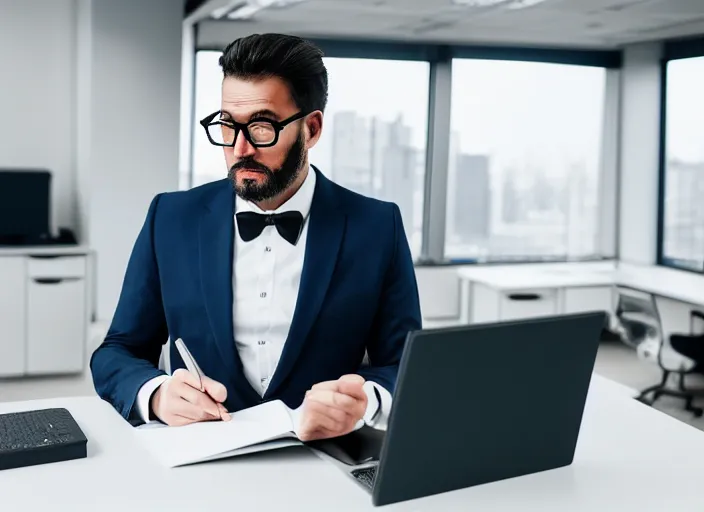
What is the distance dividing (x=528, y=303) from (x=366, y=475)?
5094 millimetres

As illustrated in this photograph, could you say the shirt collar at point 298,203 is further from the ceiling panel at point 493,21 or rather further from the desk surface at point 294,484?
the ceiling panel at point 493,21

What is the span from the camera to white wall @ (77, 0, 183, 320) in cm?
573

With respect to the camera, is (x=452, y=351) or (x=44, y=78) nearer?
(x=452, y=351)

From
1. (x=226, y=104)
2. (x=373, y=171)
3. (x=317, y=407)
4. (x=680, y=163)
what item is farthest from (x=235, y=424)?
(x=680, y=163)

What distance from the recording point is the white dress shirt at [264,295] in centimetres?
190

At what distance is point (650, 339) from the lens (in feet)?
17.8

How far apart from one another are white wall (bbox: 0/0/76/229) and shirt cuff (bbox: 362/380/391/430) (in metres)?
5.06

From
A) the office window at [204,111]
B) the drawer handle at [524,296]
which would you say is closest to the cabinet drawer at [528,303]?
the drawer handle at [524,296]

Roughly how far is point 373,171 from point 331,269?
5.68 meters

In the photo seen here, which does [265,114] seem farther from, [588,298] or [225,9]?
[588,298]

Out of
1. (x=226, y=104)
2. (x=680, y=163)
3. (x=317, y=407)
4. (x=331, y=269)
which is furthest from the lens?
(x=680, y=163)

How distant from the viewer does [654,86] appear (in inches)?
297

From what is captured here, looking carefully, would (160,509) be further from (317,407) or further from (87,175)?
(87,175)

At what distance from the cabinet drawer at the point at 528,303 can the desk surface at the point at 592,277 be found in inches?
3.2
